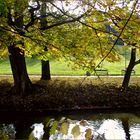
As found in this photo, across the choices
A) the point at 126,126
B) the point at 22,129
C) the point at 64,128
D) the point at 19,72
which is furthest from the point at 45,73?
the point at 64,128

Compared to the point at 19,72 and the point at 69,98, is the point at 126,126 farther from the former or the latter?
the point at 19,72

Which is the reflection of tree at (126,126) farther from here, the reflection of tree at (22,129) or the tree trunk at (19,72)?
the tree trunk at (19,72)

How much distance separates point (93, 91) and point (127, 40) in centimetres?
1082

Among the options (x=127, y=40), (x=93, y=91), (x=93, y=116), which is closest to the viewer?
(x=127, y=40)

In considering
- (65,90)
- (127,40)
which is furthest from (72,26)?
→ (127,40)

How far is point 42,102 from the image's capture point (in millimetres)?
26984

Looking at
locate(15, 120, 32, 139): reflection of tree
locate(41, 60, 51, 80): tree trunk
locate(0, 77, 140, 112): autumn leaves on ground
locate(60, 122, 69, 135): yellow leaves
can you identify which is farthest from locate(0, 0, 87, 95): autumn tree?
locate(60, 122, 69, 135): yellow leaves

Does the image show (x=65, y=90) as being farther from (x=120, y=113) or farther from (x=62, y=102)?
(x=120, y=113)

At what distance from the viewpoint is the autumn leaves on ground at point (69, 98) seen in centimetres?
2669

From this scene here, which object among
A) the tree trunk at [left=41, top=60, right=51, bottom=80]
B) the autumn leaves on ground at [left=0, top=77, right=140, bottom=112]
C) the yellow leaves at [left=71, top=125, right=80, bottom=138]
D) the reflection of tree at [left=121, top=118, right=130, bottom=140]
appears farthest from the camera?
the tree trunk at [left=41, top=60, right=51, bottom=80]

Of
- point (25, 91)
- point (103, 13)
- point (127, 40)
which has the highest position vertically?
point (103, 13)

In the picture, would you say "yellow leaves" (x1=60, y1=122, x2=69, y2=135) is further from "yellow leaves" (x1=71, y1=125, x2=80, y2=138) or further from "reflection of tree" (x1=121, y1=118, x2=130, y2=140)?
"reflection of tree" (x1=121, y1=118, x2=130, y2=140)

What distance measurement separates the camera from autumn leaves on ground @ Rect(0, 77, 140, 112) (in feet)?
87.6

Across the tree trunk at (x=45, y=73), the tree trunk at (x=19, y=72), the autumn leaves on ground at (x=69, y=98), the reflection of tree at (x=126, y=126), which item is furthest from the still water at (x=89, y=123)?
the tree trunk at (x=45, y=73)
